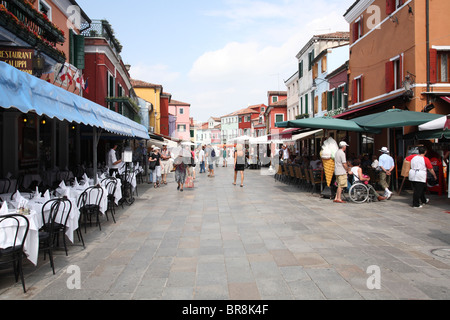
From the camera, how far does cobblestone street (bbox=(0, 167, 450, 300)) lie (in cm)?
394

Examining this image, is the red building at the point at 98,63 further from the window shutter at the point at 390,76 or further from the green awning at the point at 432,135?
the green awning at the point at 432,135

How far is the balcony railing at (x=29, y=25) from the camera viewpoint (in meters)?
7.89

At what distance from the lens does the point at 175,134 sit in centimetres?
6275

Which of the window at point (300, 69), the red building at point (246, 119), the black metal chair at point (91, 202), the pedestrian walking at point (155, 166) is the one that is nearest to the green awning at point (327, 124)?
the pedestrian walking at point (155, 166)

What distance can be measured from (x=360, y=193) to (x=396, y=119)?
283 cm

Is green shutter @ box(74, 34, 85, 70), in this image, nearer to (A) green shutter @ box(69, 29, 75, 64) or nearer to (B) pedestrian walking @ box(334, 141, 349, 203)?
(A) green shutter @ box(69, 29, 75, 64)

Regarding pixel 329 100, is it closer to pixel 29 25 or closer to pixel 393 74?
pixel 393 74

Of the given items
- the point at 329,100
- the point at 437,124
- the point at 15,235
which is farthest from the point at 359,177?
the point at 329,100

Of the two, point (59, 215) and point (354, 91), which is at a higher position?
point (354, 91)

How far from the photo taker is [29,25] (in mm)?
9273

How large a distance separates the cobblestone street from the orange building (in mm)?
6024

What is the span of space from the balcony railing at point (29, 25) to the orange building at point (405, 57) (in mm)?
11773

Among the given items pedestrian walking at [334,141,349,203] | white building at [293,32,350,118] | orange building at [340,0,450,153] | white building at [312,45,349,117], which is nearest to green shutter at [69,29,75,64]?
pedestrian walking at [334,141,349,203]
